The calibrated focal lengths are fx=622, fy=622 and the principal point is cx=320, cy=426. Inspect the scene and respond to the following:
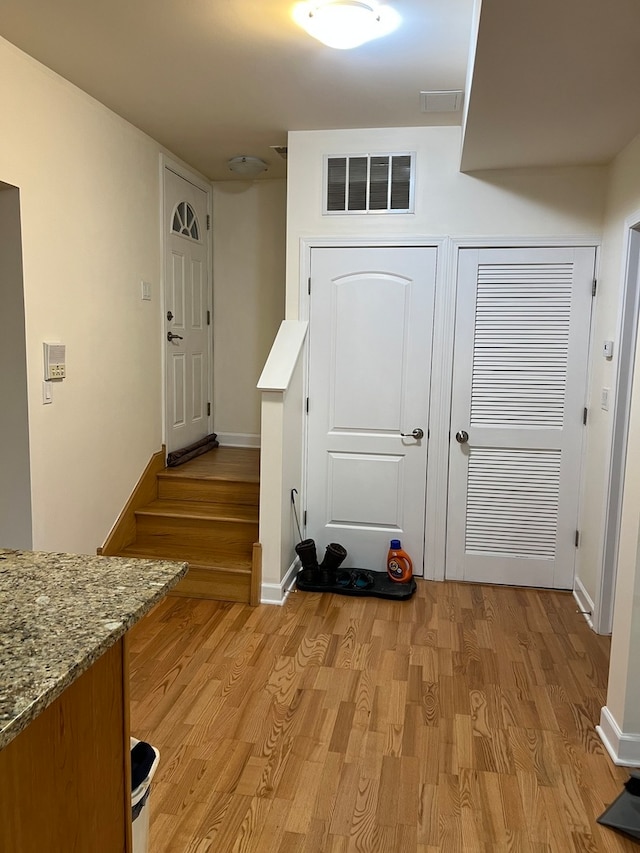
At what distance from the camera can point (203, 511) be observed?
12.2 feet

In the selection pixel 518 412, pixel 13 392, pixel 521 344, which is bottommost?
pixel 518 412

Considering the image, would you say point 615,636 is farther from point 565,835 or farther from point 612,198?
point 612,198

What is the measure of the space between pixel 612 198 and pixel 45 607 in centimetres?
325

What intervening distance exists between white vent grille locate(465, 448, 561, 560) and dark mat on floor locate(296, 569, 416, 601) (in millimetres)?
537

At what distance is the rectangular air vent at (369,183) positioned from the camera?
3.49 m

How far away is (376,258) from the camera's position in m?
3.57

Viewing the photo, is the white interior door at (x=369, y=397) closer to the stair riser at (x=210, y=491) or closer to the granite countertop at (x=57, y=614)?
the stair riser at (x=210, y=491)

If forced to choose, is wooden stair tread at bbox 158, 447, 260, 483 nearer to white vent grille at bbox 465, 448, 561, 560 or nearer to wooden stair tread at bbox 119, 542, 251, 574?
wooden stair tread at bbox 119, 542, 251, 574

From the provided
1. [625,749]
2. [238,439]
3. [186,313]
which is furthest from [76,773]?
[238,439]

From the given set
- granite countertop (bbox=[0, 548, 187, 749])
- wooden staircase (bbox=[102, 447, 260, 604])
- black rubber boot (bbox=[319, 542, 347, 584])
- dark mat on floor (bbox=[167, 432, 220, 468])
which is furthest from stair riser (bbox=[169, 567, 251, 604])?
granite countertop (bbox=[0, 548, 187, 749])

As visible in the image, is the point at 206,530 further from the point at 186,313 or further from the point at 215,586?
the point at 186,313

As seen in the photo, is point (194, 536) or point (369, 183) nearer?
point (369, 183)

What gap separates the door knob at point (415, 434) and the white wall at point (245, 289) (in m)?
1.51

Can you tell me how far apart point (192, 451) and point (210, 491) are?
2.07 feet
